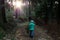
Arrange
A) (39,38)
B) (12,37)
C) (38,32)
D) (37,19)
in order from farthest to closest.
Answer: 1. (37,19)
2. (38,32)
3. (39,38)
4. (12,37)

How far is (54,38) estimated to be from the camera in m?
20.2

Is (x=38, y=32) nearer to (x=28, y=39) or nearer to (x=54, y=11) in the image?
(x=28, y=39)

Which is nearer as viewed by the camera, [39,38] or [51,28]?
[39,38]

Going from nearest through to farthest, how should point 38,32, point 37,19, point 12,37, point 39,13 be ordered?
point 12,37 → point 38,32 → point 37,19 → point 39,13

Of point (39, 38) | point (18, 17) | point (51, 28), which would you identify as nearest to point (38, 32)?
point (39, 38)

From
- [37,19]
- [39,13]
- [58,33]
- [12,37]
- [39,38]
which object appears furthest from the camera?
[39,13]

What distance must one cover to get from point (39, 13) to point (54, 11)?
6.28ft

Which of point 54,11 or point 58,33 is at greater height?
point 54,11

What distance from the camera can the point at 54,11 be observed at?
25328 millimetres

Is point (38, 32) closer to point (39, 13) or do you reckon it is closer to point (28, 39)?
point (28, 39)

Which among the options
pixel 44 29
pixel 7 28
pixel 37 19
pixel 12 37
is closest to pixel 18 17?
pixel 37 19

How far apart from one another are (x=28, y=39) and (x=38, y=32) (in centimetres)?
228

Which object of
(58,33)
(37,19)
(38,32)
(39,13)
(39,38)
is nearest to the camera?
(39,38)

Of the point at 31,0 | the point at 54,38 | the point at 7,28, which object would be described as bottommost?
the point at 54,38
